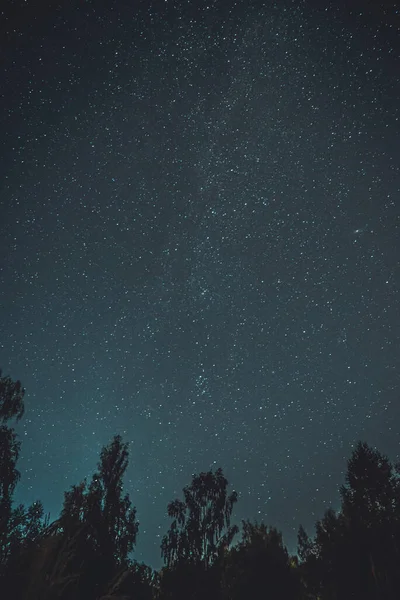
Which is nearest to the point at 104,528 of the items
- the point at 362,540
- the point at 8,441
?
the point at 8,441

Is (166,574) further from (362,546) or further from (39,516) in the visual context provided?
(362,546)

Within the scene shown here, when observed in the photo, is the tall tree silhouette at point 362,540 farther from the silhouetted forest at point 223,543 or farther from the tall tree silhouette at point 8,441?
the tall tree silhouette at point 8,441

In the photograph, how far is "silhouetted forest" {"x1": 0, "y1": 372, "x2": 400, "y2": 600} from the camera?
1753 cm

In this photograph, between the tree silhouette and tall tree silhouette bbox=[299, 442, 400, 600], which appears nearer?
tall tree silhouette bbox=[299, 442, 400, 600]

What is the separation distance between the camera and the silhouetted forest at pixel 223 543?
17.5 meters

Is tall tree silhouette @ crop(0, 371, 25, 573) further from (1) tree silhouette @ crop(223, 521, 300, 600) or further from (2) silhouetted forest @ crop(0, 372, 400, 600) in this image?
(1) tree silhouette @ crop(223, 521, 300, 600)

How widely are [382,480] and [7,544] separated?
28.6 m

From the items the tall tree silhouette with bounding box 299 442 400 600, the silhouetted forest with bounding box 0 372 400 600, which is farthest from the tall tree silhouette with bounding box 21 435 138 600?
the tall tree silhouette with bounding box 299 442 400 600

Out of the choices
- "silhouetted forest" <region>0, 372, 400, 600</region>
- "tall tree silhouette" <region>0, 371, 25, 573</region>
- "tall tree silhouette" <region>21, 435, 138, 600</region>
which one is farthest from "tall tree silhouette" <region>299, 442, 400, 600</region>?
"tall tree silhouette" <region>0, 371, 25, 573</region>

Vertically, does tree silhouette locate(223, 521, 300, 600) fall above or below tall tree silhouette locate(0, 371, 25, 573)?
below

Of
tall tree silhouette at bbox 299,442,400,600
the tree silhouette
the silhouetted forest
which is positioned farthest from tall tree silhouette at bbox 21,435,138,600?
tall tree silhouette at bbox 299,442,400,600

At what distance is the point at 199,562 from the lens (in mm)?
23812

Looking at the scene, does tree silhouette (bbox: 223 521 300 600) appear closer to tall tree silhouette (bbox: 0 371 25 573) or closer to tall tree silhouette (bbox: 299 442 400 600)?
tall tree silhouette (bbox: 299 442 400 600)

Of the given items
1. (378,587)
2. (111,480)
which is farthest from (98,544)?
(378,587)
